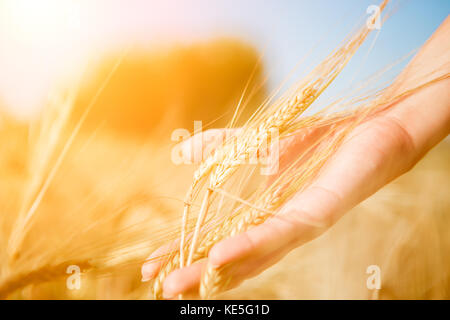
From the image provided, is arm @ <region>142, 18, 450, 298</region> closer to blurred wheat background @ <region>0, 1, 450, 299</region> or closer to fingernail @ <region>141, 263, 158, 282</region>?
fingernail @ <region>141, 263, 158, 282</region>

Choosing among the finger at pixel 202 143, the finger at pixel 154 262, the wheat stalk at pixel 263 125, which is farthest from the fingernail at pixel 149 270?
the finger at pixel 202 143

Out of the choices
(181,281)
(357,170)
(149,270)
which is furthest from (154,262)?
(357,170)

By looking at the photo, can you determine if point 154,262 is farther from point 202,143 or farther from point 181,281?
point 202,143

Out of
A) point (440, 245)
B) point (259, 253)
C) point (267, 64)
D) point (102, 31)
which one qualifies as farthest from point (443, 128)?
point (102, 31)

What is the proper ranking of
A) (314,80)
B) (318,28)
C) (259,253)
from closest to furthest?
(259,253) → (314,80) → (318,28)

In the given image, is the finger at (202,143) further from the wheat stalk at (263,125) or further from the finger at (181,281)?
the finger at (181,281)
